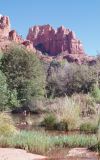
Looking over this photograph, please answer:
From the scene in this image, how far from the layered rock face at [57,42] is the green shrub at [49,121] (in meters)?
109

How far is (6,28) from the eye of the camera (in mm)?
115062

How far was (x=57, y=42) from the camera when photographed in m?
137

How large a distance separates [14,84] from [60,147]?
86.0 feet

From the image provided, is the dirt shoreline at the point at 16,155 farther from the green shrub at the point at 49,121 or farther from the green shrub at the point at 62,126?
the green shrub at the point at 49,121

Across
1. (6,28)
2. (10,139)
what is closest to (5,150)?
(10,139)

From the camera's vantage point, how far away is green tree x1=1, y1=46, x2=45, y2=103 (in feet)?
130

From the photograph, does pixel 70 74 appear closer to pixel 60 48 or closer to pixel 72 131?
pixel 72 131

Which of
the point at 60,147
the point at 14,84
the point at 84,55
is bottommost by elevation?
the point at 60,147

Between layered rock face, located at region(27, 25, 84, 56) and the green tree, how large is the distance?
90.2m

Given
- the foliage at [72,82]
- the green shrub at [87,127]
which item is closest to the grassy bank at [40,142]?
the green shrub at [87,127]

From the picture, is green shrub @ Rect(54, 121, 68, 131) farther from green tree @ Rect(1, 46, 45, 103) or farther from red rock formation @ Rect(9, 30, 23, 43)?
red rock formation @ Rect(9, 30, 23, 43)

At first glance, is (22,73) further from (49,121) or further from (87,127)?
(87,127)

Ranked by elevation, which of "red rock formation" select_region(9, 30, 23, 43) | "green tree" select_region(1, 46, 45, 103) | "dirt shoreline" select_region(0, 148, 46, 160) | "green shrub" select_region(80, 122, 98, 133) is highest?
"red rock formation" select_region(9, 30, 23, 43)

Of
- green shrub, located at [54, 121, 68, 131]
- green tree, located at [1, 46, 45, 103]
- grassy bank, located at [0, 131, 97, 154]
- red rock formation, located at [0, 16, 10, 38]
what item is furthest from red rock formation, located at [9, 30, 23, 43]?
grassy bank, located at [0, 131, 97, 154]
